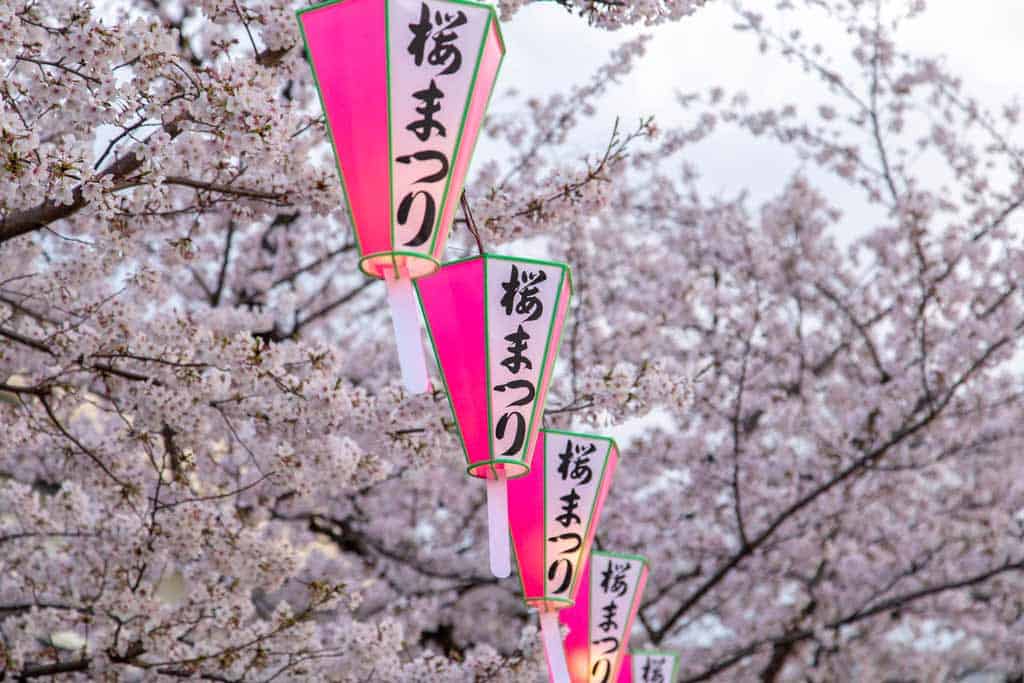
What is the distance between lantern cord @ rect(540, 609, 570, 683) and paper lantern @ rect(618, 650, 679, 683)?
73.8 inches

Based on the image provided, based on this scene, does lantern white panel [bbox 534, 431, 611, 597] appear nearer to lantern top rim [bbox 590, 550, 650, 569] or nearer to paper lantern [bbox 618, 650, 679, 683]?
lantern top rim [bbox 590, 550, 650, 569]

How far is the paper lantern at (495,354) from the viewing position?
3244 millimetres

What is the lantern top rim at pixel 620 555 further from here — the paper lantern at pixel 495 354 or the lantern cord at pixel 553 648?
the paper lantern at pixel 495 354

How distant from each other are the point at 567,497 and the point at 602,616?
1155 millimetres

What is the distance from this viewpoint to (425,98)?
2.65m

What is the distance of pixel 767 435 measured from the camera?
31.9 ft

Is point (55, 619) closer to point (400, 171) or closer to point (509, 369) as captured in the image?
point (509, 369)

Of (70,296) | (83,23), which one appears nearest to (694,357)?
(70,296)

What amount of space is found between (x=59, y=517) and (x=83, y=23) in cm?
309

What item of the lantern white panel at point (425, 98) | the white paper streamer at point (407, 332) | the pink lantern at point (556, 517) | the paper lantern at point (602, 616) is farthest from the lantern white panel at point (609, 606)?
the lantern white panel at point (425, 98)

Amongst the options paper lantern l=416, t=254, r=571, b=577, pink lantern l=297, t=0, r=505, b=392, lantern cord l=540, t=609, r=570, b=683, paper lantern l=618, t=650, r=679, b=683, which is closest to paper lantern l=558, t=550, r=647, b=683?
paper lantern l=618, t=650, r=679, b=683

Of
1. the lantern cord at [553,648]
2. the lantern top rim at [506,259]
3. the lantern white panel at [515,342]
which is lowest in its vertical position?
the lantern cord at [553,648]

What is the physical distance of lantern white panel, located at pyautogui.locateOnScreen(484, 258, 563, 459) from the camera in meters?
3.25

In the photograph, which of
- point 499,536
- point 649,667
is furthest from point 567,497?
point 649,667
